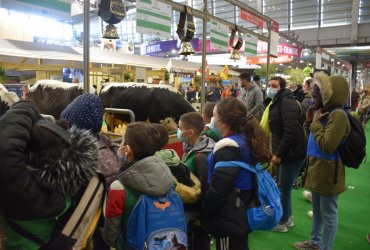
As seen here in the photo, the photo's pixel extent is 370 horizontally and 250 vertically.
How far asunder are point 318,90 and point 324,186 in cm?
83

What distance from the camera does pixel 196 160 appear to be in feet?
7.68

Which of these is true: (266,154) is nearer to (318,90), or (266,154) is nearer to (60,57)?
(318,90)

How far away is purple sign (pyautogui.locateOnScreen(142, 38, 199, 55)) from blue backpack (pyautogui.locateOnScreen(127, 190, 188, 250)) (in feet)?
52.9

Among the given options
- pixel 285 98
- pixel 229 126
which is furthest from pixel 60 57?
pixel 229 126

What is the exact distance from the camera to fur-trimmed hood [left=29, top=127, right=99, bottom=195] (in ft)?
4.20

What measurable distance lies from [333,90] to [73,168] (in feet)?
7.59

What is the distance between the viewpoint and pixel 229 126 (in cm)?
220

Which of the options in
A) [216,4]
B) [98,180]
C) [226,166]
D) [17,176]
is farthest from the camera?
[216,4]

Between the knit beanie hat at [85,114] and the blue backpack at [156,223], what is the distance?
1.57 ft

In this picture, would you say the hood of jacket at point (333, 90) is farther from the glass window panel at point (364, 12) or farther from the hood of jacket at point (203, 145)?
the glass window panel at point (364, 12)

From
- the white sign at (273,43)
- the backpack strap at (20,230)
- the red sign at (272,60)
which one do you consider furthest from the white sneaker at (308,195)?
the red sign at (272,60)

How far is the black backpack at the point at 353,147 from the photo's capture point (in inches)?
109

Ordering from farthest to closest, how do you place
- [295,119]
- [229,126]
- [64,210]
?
[295,119] < [229,126] < [64,210]

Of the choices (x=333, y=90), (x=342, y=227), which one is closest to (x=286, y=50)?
(x=342, y=227)
